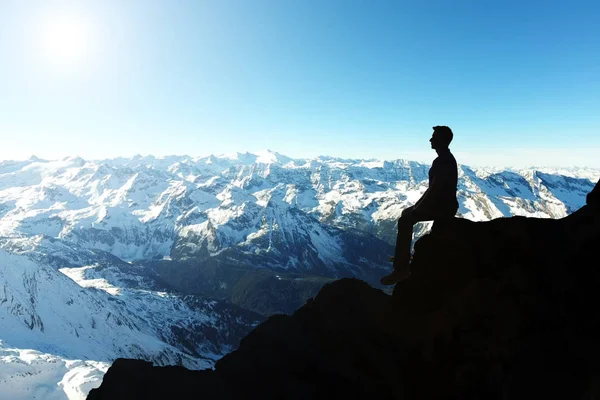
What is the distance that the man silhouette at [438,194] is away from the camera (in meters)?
14.0

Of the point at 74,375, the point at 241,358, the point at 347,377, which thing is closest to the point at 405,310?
the point at 347,377

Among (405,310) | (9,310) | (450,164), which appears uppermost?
(450,164)

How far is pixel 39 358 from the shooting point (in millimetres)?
134500

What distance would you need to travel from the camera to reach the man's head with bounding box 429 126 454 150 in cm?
1481

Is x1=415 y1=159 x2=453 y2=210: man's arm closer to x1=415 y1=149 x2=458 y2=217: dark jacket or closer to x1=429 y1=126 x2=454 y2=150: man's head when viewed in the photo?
x1=415 y1=149 x2=458 y2=217: dark jacket

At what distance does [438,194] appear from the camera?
46.2ft

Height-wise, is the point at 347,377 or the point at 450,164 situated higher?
the point at 450,164

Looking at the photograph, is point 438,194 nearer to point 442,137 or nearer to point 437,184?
point 437,184

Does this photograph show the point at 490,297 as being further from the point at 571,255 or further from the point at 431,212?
the point at 431,212

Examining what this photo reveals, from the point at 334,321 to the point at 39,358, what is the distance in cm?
16388

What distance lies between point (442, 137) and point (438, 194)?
2.61 m

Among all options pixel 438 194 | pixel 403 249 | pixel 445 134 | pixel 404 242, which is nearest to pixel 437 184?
pixel 438 194

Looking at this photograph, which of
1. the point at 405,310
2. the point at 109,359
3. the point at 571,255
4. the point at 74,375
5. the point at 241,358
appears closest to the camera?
the point at 571,255

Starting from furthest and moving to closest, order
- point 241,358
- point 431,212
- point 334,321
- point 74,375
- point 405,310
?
point 74,375 < point 334,321 < point 241,358 < point 405,310 < point 431,212
